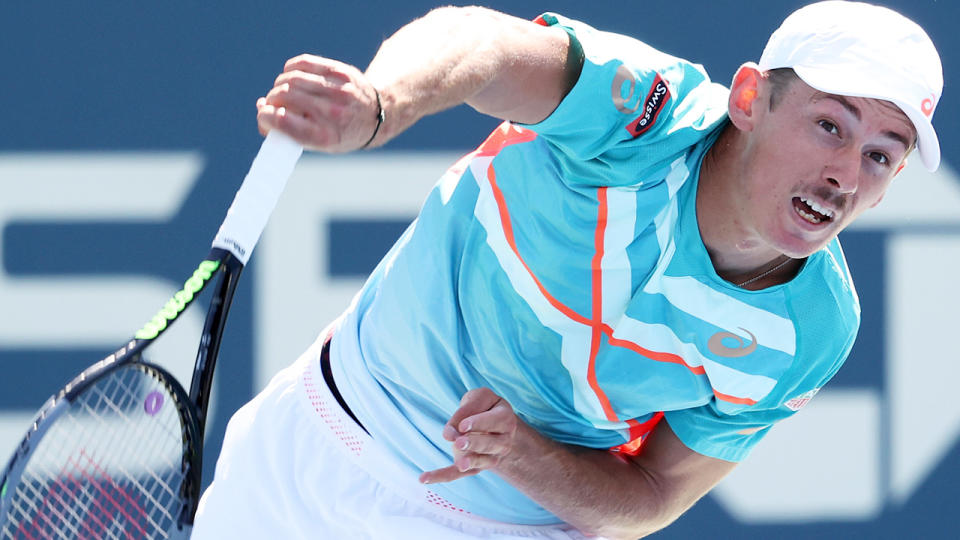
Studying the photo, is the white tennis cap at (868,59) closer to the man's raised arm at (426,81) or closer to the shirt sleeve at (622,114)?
the shirt sleeve at (622,114)

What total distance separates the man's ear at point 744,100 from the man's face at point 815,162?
0.01m

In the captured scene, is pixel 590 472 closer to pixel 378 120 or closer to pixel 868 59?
pixel 868 59

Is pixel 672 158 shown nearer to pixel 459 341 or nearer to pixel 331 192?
pixel 459 341

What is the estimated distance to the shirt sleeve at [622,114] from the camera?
1.98 metres

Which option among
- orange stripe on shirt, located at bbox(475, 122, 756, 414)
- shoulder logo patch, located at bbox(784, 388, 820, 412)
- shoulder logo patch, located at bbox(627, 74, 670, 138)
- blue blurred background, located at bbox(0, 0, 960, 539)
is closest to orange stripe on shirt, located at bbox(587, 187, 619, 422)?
orange stripe on shirt, located at bbox(475, 122, 756, 414)

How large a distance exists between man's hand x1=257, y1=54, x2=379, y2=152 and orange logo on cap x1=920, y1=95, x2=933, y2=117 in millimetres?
1002

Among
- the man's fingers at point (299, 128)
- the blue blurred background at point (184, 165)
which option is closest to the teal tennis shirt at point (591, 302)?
the man's fingers at point (299, 128)

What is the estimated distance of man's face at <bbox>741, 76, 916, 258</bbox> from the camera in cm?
205

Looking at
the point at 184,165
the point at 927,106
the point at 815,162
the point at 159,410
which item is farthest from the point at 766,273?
the point at 184,165

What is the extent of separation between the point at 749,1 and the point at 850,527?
163 centimetres

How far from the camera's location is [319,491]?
2.47 m

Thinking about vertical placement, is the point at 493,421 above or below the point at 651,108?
below

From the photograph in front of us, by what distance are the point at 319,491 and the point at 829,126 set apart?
1.17m

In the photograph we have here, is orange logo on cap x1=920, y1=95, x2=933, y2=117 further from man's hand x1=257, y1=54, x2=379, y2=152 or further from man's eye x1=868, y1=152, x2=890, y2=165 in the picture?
man's hand x1=257, y1=54, x2=379, y2=152
